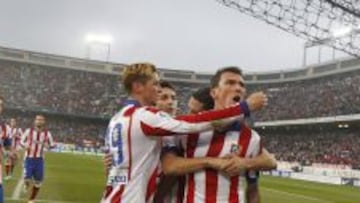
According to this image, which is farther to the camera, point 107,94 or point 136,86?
point 107,94

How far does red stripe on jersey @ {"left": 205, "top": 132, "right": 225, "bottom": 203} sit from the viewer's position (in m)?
4.73

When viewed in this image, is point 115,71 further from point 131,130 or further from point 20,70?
point 131,130

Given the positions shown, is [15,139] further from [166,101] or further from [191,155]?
[191,155]

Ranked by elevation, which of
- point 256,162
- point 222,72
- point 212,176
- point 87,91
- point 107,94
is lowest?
point 212,176

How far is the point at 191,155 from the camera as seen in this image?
15.9ft

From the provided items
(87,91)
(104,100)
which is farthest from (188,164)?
(104,100)

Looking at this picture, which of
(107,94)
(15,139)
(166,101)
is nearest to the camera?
(166,101)

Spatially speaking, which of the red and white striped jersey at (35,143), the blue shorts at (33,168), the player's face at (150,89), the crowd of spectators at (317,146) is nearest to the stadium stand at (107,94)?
the crowd of spectators at (317,146)

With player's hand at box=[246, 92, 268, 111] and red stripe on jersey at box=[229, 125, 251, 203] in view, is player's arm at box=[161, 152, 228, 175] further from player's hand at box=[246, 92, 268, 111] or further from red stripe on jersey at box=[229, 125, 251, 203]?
player's hand at box=[246, 92, 268, 111]

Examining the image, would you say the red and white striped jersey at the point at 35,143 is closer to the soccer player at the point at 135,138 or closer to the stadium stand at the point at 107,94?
the soccer player at the point at 135,138

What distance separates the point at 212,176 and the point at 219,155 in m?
0.16

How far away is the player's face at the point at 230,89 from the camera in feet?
15.5

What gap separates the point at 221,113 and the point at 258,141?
43cm

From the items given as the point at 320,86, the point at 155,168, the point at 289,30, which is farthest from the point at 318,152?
the point at 155,168
